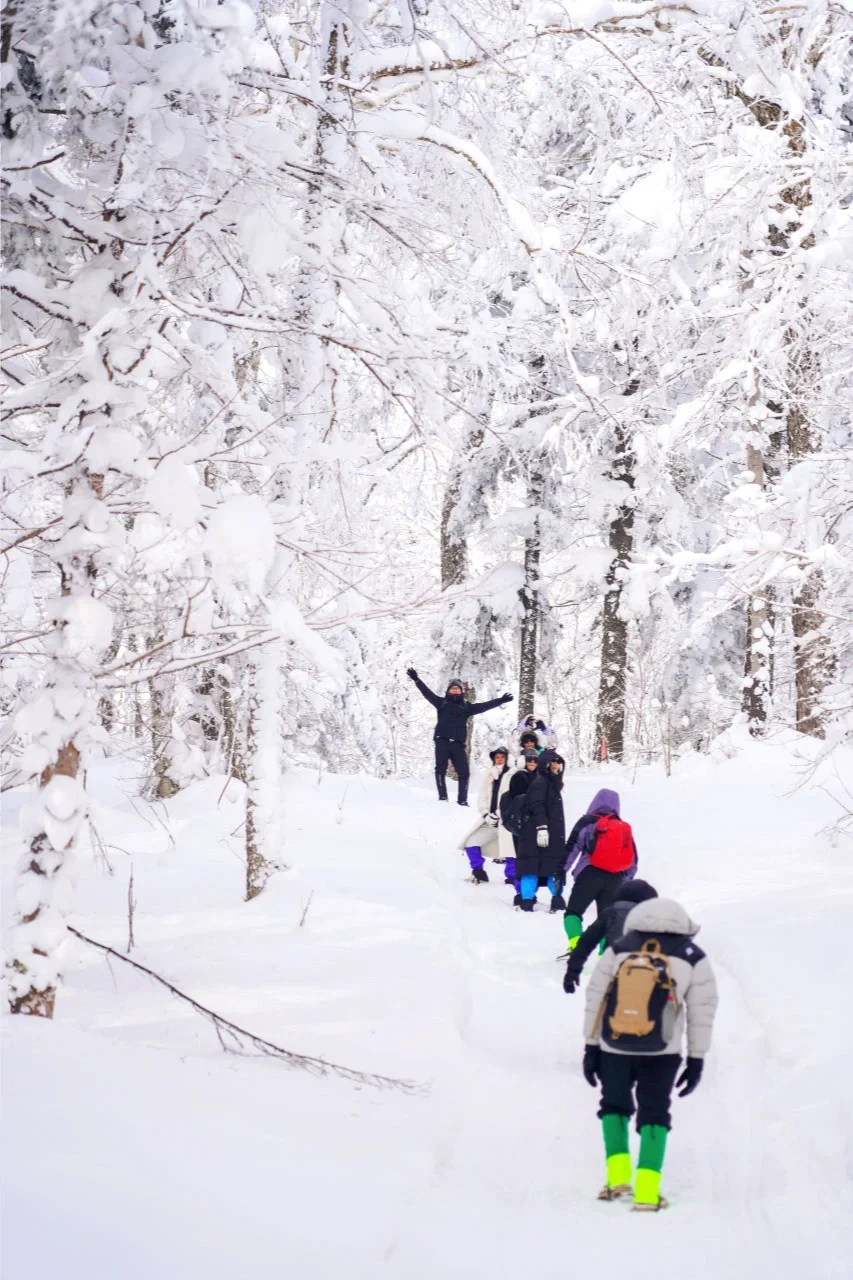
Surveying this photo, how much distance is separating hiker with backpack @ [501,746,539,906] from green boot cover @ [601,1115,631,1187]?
626 cm

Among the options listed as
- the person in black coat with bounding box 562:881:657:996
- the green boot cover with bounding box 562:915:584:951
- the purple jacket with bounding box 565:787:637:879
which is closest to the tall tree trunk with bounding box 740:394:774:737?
the purple jacket with bounding box 565:787:637:879

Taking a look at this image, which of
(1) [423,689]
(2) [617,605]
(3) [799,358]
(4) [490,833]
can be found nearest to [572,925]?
(4) [490,833]

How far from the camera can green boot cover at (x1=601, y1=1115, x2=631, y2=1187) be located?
5023mm

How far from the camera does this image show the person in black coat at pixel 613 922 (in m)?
5.76

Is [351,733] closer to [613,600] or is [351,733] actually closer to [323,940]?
[613,600]

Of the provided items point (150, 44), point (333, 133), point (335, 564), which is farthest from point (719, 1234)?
point (333, 133)

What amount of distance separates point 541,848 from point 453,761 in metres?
5.70

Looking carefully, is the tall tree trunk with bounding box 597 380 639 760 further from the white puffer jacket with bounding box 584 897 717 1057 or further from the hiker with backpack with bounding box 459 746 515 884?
the white puffer jacket with bounding box 584 897 717 1057

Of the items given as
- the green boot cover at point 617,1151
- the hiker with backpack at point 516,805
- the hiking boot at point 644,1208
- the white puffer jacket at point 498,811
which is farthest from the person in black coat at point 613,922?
the white puffer jacket at point 498,811

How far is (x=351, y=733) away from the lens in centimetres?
2302

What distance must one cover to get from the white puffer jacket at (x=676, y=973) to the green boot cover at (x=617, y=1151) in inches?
13.2

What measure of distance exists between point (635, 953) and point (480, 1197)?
1.35 meters

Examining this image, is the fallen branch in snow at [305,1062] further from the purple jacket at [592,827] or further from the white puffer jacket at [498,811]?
the white puffer jacket at [498,811]

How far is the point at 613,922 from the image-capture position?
20.6ft
